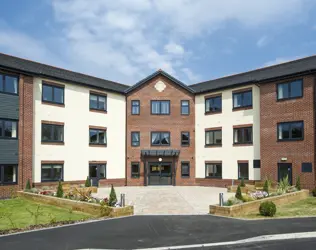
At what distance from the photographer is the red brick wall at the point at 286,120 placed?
22.4 metres

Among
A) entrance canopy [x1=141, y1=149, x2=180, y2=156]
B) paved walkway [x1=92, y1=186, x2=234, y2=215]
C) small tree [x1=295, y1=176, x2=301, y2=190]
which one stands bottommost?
paved walkway [x1=92, y1=186, x2=234, y2=215]

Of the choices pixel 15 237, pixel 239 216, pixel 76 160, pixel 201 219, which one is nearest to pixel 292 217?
pixel 239 216

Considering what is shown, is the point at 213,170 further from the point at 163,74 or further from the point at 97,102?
the point at 97,102

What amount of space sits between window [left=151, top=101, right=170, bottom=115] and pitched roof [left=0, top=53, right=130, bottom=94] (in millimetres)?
3394

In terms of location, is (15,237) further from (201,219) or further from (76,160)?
(76,160)

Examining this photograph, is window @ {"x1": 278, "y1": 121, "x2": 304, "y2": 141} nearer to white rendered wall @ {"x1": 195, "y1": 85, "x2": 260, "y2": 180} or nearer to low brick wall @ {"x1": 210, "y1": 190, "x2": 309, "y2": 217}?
white rendered wall @ {"x1": 195, "y1": 85, "x2": 260, "y2": 180}

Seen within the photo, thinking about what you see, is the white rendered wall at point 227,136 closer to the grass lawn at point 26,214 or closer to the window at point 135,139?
the window at point 135,139

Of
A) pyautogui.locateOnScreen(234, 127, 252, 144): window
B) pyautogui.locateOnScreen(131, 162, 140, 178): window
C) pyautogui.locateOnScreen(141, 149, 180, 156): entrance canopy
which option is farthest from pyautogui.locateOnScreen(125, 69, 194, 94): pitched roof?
pyautogui.locateOnScreen(131, 162, 140, 178): window

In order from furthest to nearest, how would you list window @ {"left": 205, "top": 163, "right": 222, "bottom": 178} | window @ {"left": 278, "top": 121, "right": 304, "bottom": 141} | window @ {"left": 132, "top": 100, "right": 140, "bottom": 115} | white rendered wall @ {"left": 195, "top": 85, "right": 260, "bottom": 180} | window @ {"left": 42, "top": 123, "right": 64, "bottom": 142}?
window @ {"left": 132, "top": 100, "right": 140, "bottom": 115} → window @ {"left": 205, "top": 163, "right": 222, "bottom": 178} → white rendered wall @ {"left": 195, "top": 85, "right": 260, "bottom": 180} → window @ {"left": 42, "top": 123, "right": 64, "bottom": 142} → window @ {"left": 278, "top": 121, "right": 304, "bottom": 141}

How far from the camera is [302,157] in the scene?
74.7 ft

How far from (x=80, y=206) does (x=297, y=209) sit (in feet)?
37.0

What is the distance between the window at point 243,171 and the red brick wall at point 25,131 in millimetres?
16794

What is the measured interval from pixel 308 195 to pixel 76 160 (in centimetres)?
1775

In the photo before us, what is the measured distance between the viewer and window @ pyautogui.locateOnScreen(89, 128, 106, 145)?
90.8 feet
